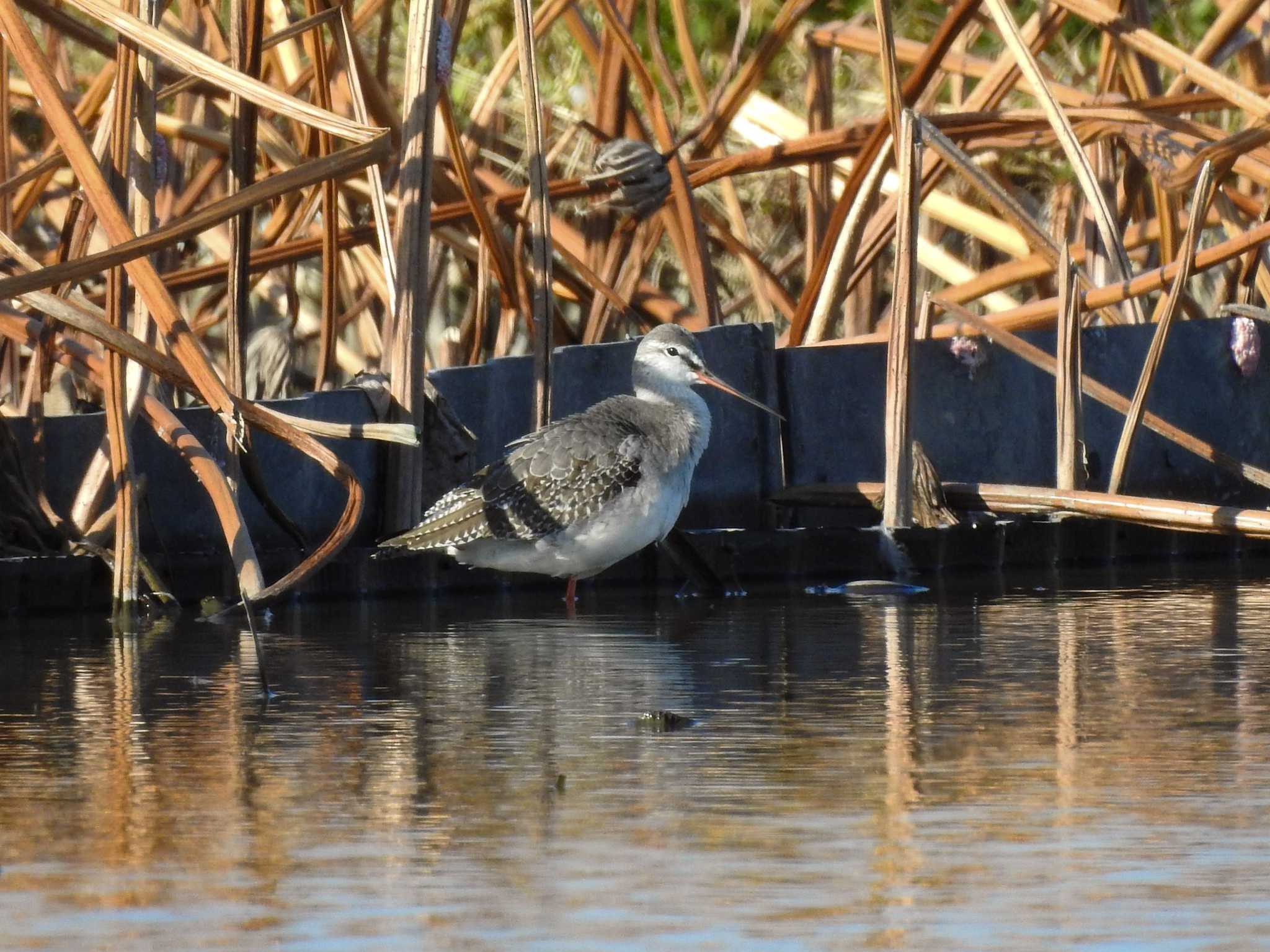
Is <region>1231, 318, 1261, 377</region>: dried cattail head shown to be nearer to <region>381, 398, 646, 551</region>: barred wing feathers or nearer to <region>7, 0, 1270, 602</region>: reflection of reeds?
<region>7, 0, 1270, 602</region>: reflection of reeds

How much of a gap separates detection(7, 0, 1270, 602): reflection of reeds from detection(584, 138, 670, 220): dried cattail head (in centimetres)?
2

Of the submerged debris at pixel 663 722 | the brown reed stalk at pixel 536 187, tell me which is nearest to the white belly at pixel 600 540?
the brown reed stalk at pixel 536 187

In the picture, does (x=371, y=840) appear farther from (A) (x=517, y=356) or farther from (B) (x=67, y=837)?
(A) (x=517, y=356)

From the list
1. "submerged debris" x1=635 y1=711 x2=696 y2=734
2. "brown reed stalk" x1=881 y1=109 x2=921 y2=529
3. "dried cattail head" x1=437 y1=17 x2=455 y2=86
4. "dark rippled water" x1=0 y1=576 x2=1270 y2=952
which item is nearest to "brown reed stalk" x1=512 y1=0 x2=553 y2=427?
"dried cattail head" x1=437 y1=17 x2=455 y2=86

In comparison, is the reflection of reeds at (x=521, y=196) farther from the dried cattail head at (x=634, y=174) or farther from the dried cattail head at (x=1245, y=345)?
the dried cattail head at (x=1245, y=345)

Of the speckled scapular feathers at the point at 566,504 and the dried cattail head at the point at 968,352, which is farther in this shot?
the dried cattail head at the point at 968,352

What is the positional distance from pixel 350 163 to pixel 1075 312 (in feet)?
9.47

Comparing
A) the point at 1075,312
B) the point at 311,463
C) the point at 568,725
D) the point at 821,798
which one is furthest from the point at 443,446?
the point at 821,798

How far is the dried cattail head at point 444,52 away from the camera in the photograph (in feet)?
25.1

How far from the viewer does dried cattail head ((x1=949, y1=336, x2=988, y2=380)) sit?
8.89 meters

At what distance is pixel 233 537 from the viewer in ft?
21.7

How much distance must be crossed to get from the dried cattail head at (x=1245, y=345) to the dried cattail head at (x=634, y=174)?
251cm

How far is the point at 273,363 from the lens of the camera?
30.6ft

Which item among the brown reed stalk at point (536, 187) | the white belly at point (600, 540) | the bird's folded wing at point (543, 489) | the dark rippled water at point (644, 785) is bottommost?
the dark rippled water at point (644, 785)
